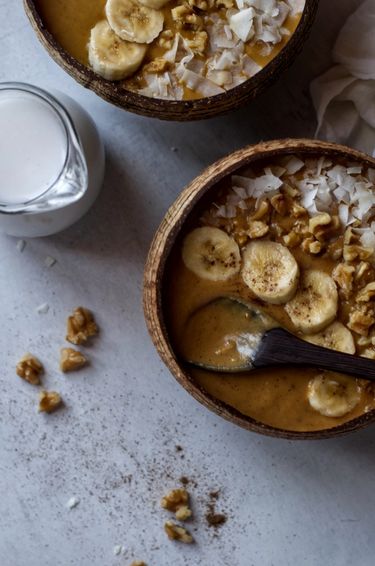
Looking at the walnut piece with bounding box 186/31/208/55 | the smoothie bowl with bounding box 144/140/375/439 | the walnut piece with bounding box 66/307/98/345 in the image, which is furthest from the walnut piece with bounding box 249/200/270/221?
the walnut piece with bounding box 66/307/98/345

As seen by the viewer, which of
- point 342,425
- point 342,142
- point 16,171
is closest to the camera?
point 342,425

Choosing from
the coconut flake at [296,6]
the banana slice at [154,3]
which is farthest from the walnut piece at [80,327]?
the coconut flake at [296,6]

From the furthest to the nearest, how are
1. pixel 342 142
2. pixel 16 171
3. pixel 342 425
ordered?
pixel 342 142 → pixel 16 171 → pixel 342 425

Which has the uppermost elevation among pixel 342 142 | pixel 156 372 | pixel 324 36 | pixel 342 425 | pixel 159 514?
pixel 324 36

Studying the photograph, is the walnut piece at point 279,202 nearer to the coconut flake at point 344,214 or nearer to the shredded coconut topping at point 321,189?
the shredded coconut topping at point 321,189

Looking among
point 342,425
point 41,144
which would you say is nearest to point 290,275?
point 342,425

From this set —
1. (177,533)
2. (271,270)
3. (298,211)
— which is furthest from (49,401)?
(298,211)

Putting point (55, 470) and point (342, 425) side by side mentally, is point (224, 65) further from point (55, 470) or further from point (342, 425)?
point (55, 470)

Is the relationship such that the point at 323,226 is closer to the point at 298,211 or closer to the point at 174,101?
the point at 298,211
